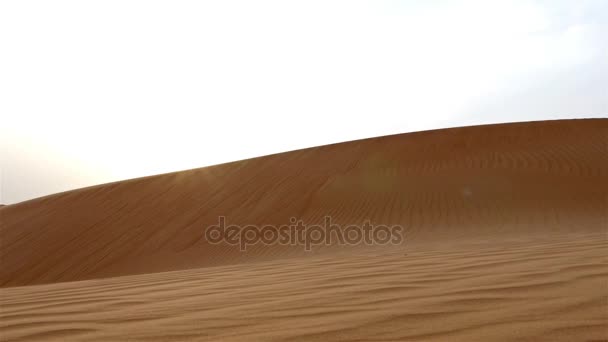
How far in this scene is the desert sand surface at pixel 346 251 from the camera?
2.16m

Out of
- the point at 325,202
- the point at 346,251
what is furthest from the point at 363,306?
the point at 325,202

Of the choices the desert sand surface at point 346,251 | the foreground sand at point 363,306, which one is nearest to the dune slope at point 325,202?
the desert sand surface at point 346,251

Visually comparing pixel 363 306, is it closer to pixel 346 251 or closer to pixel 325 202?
pixel 346 251

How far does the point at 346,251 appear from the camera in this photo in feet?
27.6

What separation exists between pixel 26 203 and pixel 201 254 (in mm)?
8728

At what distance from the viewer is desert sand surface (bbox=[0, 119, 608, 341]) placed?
7.10ft

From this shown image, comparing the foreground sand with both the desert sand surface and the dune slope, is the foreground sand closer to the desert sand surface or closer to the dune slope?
the desert sand surface

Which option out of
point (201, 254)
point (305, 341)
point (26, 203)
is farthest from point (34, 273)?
point (305, 341)

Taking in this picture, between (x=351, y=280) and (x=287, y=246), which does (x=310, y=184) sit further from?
(x=351, y=280)

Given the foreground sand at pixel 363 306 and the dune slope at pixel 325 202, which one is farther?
the dune slope at pixel 325 202

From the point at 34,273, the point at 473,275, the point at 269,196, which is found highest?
the point at 269,196

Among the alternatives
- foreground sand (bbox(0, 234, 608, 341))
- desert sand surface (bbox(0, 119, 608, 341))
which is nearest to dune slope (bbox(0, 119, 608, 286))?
desert sand surface (bbox(0, 119, 608, 341))

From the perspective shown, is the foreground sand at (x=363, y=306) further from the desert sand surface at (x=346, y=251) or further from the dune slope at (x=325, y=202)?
the dune slope at (x=325, y=202)

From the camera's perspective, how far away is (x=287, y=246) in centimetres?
995
